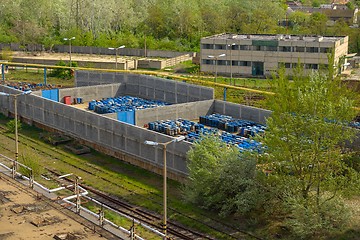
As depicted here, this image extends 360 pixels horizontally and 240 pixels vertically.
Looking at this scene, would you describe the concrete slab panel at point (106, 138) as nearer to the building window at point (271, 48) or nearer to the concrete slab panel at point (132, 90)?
the concrete slab panel at point (132, 90)

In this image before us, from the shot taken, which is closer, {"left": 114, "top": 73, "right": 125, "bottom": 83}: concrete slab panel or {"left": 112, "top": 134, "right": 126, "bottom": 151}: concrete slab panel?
{"left": 112, "top": 134, "right": 126, "bottom": 151}: concrete slab panel

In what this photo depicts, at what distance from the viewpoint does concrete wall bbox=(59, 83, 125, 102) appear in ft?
176

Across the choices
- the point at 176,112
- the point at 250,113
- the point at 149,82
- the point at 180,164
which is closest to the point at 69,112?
the point at 176,112

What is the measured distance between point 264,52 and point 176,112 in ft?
90.9

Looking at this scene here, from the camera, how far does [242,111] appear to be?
148ft

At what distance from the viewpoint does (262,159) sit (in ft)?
93.0

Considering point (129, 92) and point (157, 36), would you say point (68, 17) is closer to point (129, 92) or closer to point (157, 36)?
point (157, 36)

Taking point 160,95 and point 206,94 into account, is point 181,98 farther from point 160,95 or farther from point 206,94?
point 206,94

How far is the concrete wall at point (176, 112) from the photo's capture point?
44.1 metres

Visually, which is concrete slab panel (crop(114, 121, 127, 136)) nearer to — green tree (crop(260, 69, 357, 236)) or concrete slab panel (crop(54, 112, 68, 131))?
concrete slab panel (crop(54, 112, 68, 131))

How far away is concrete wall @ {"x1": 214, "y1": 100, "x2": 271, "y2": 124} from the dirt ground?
20.1 meters

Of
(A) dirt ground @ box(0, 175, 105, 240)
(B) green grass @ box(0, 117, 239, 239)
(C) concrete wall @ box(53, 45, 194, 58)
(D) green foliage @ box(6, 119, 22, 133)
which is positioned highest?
(C) concrete wall @ box(53, 45, 194, 58)

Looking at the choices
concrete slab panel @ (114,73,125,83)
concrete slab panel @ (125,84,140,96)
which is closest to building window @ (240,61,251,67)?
concrete slab panel @ (125,84,140,96)

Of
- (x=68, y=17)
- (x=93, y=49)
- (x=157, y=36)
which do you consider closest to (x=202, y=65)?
(x=93, y=49)
